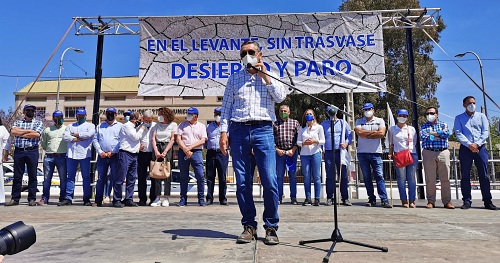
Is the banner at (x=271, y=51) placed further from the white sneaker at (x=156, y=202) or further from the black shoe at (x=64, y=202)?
the black shoe at (x=64, y=202)

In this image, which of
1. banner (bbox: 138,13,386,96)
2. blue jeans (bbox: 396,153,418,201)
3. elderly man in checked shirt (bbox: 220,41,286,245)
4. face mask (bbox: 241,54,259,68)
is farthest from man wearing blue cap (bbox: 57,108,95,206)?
blue jeans (bbox: 396,153,418,201)

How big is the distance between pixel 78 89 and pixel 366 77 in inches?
1894

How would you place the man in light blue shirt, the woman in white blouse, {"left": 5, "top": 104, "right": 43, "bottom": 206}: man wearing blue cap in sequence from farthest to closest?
the woman in white blouse < {"left": 5, "top": 104, "right": 43, "bottom": 206}: man wearing blue cap < the man in light blue shirt

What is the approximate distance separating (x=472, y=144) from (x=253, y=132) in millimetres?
4611

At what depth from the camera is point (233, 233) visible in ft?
11.8

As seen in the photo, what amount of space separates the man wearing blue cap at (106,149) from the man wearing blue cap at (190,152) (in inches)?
44.7

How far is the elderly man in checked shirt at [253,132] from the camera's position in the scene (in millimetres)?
3352

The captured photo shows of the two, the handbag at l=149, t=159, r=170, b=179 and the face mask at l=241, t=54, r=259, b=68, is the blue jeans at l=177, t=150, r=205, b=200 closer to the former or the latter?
the handbag at l=149, t=159, r=170, b=179

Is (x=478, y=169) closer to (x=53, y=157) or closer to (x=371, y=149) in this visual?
(x=371, y=149)

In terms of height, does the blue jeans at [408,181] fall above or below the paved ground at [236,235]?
above

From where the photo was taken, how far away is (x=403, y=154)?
6645 mm

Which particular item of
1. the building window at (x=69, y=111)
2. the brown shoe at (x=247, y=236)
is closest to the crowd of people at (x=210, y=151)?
the brown shoe at (x=247, y=236)

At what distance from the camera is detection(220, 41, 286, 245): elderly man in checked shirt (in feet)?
11.0

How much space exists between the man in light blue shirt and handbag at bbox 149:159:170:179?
4999 mm
